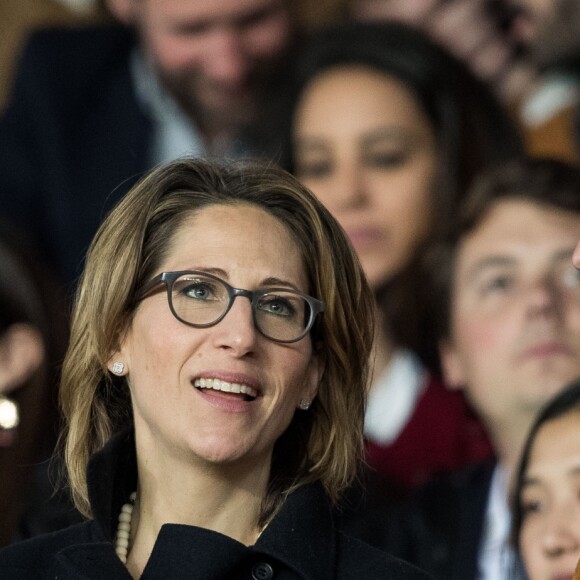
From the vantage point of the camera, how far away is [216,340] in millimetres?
2195

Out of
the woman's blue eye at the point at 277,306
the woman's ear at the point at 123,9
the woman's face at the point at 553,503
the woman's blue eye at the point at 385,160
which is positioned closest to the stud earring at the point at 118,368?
the woman's blue eye at the point at 277,306

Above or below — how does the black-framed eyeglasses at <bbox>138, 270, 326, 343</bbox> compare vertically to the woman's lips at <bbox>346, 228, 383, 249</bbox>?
below

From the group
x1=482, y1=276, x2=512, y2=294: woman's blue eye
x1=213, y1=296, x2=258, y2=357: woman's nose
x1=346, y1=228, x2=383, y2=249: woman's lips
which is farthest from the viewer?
x1=346, y1=228, x2=383, y2=249: woman's lips

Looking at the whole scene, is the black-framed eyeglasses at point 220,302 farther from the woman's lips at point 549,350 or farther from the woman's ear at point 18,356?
the woman's lips at point 549,350

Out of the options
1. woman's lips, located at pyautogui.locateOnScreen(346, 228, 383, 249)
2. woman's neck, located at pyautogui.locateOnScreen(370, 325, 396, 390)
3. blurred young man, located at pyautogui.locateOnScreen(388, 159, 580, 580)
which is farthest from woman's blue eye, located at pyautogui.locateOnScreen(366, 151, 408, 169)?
woman's neck, located at pyautogui.locateOnScreen(370, 325, 396, 390)

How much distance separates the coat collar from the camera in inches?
86.3

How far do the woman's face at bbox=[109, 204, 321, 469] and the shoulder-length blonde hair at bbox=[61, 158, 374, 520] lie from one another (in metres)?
0.03

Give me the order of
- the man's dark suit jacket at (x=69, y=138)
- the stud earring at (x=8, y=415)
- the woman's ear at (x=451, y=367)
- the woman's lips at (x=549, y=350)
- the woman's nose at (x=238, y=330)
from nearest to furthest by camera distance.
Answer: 1. the woman's nose at (x=238, y=330)
2. the stud earring at (x=8, y=415)
3. the woman's lips at (x=549, y=350)
4. the woman's ear at (x=451, y=367)
5. the man's dark suit jacket at (x=69, y=138)

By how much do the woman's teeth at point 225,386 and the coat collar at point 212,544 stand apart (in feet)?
0.67

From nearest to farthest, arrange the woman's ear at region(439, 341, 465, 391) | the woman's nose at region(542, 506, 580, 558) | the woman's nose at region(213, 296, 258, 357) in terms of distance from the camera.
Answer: the woman's nose at region(213, 296, 258, 357) < the woman's nose at region(542, 506, 580, 558) < the woman's ear at region(439, 341, 465, 391)

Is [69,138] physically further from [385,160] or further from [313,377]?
[313,377]

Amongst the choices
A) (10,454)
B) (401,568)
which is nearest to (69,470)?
(401,568)

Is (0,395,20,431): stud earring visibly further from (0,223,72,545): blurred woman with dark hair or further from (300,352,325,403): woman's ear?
(300,352,325,403): woman's ear

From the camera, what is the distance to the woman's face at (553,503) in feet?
10.2
